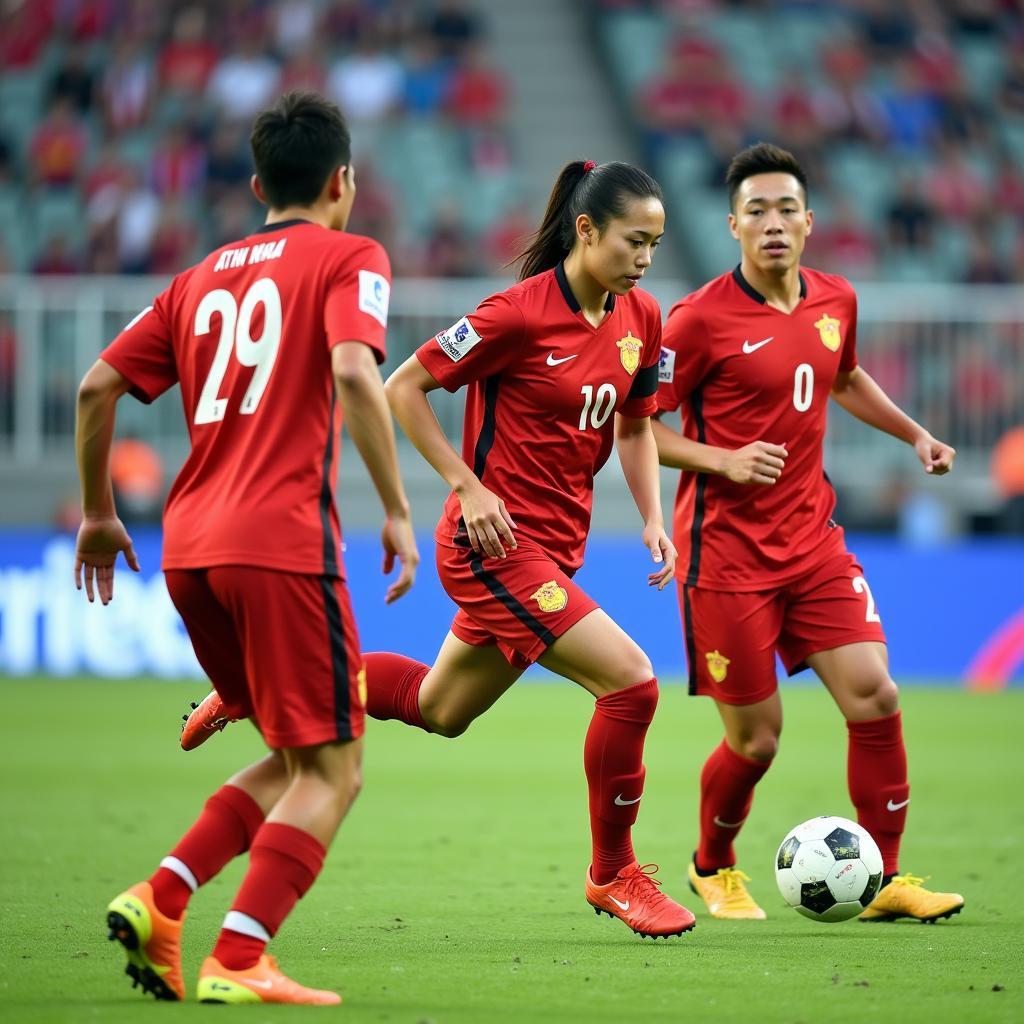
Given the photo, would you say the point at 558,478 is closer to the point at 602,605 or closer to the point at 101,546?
the point at 101,546

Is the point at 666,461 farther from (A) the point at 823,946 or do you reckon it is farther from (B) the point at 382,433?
(B) the point at 382,433

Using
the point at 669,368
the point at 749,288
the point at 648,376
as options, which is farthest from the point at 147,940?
the point at 749,288

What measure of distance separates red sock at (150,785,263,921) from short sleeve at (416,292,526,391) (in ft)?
5.28

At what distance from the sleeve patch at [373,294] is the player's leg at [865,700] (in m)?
2.52

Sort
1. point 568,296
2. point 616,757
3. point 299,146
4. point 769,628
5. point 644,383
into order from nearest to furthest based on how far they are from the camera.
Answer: point 299,146
point 616,757
point 568,296
point 644,383
point 769,628

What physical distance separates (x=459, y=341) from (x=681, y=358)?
1.14 metres

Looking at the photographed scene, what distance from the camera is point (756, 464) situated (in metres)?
6.27

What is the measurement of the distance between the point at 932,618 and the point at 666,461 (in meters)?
10.0

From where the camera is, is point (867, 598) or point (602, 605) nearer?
point (867, 598)

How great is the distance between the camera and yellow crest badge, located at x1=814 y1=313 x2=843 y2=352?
671 cm

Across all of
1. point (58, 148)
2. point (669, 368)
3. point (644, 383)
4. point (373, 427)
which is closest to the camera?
point (373, 427)

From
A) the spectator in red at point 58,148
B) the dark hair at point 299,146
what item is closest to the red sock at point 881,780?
the dark hair at point 299,146

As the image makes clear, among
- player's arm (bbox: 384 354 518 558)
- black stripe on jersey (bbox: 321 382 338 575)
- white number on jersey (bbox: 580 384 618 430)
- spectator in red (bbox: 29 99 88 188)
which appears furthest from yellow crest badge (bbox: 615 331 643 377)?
spectator in red (bbox: 29 99 88 188)

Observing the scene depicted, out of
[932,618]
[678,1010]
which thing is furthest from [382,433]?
[932,618]
